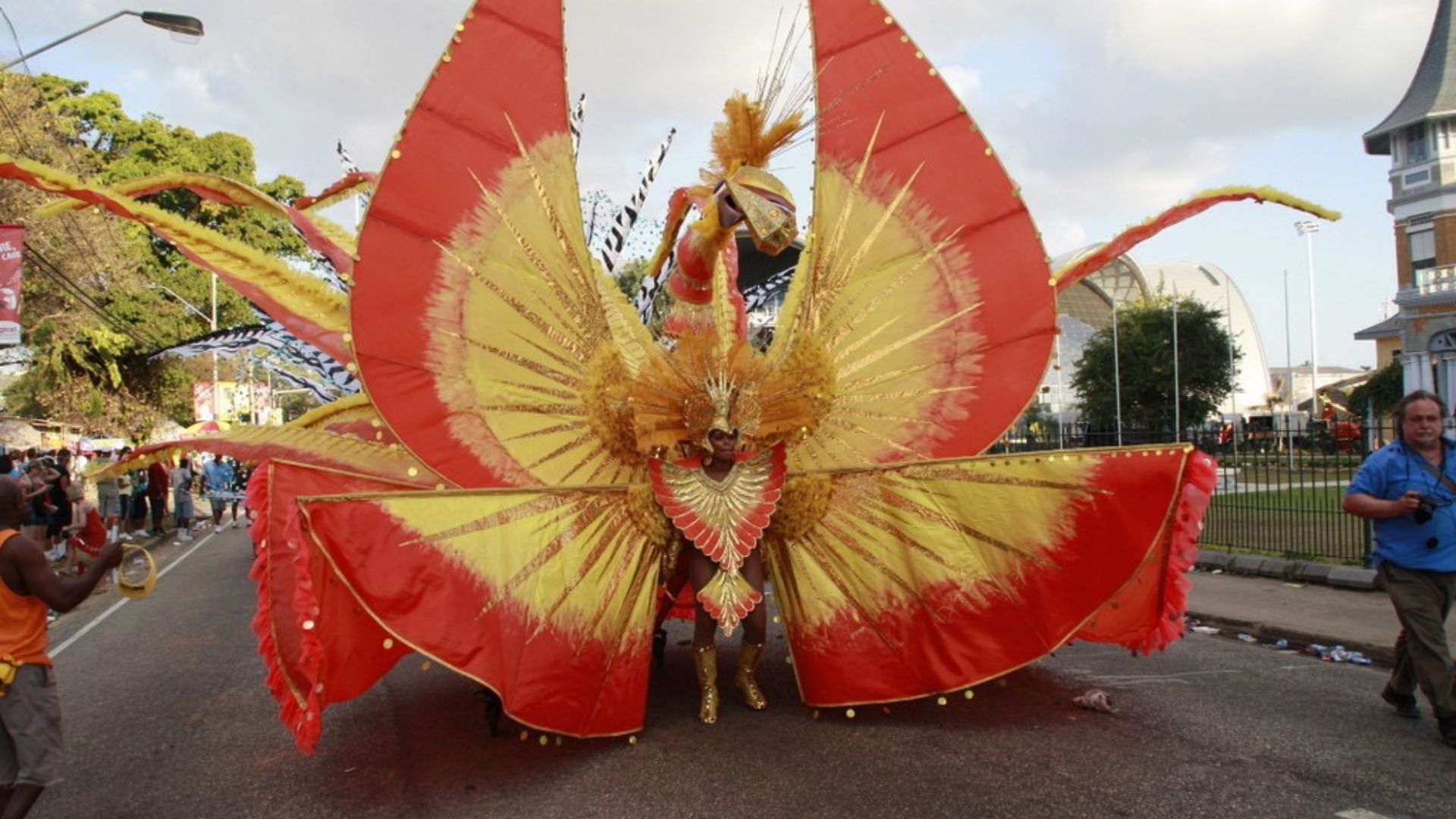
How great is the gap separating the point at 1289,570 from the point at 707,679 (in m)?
6.89

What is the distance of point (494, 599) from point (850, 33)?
3.83m

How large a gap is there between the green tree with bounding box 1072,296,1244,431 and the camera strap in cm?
3477

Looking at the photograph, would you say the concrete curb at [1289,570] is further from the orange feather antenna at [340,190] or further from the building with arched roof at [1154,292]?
the building with arched roof at [1154,292]

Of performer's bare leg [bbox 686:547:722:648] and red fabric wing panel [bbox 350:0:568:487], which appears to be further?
performer's bare leg [bbox 686:547:722:648]

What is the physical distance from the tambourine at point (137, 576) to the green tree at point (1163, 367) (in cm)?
3755

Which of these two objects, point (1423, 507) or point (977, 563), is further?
point (977, 563)

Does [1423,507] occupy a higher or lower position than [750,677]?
higher

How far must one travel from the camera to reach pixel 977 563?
4746 millimetres

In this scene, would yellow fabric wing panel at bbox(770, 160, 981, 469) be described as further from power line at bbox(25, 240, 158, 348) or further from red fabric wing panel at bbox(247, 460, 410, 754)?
power line at bbox(25, 240, 158, 348)

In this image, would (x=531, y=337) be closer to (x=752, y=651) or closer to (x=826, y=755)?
(x=752, y=651)

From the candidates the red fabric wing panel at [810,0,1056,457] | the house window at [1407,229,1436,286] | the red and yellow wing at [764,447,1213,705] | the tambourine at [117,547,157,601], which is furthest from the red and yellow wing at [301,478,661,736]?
the house window at [1407,229,1436,286]

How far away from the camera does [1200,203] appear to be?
5648 mm

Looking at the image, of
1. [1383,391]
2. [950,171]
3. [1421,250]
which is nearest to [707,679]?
[950,171]

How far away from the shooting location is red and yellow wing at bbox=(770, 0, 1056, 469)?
5656 mm
